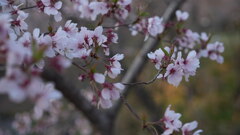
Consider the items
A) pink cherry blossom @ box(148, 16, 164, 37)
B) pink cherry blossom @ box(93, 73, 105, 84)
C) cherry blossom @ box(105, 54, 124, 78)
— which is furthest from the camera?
pink cherry blossom @ box(148, 16, 164, 37)

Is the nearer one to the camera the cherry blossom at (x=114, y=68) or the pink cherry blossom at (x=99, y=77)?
the pink cherry blossom at (x=99, y=77)

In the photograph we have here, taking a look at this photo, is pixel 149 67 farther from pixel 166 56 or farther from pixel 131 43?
pixel 166 56

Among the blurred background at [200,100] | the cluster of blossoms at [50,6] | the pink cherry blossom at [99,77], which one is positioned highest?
the blurred background at [200,100]

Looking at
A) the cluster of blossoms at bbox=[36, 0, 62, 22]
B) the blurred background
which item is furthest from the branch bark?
the blurred background

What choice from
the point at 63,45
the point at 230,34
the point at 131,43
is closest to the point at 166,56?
the point at 63,45

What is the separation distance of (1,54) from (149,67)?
550cm

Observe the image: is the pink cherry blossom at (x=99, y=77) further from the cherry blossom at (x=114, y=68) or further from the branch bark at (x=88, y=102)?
the branch bark at (x=88, y=102)

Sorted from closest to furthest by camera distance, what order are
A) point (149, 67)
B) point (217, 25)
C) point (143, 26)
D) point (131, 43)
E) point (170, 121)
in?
point (170, 121) → point (143, 26) → point (149, 67) → point (131, 43) → point (217, 25)

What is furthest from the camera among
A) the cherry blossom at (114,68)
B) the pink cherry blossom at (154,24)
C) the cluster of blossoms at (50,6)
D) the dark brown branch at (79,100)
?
the dark brown branch at (79,100)

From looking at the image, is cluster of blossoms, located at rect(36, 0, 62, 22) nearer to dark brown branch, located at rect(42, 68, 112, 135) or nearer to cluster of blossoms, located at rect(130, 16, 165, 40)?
cluster of blossoms, located at rect(130, 16, 165, 40)

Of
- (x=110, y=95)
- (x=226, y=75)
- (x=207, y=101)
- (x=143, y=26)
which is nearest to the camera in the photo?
(x=110, y=95)

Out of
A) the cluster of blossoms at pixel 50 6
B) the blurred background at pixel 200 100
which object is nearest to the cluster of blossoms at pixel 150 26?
the cluster of blossoms at pixel 50 6

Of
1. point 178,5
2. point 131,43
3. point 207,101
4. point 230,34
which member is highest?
point 131,43

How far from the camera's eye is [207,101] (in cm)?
486
